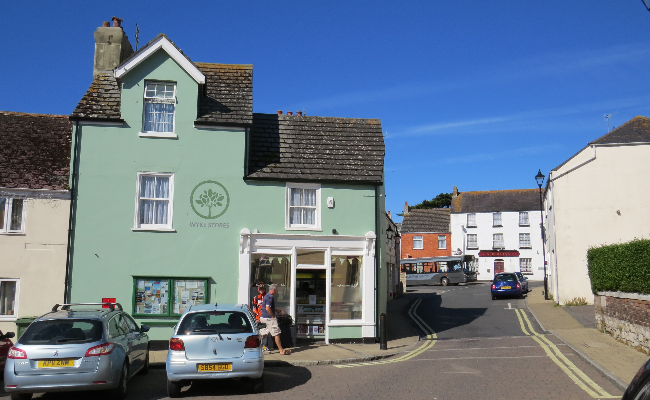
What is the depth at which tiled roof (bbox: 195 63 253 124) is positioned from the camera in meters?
17.8

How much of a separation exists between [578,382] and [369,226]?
8.46 m

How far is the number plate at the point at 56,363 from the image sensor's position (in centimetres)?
929

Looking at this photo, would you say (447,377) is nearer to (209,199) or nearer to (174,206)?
(209,199)

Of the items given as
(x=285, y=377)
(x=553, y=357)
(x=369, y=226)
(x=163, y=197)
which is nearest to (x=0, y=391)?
(x=285, y=377)

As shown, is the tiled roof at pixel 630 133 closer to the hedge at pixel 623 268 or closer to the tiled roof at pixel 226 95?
the hedge at pixel 623 268

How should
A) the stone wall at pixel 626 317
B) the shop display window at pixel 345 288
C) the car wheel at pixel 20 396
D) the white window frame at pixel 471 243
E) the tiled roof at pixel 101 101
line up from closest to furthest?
1. the car wheel at pixel 20 396
2. the stone wall at pixel 626 317
3. the tiled roof at pixel 101 101
4. the shop display window at pixel 345 288
5. the white window frame at pixel 471 243

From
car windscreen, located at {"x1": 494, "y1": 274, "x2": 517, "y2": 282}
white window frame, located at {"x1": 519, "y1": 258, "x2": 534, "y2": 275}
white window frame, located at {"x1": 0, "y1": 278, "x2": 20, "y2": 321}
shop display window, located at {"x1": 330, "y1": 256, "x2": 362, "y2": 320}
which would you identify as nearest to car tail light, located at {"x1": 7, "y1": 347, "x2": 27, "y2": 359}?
white window frame, located at {"x1": 0, "y1": 278, "x2": 20, "y2": 321}

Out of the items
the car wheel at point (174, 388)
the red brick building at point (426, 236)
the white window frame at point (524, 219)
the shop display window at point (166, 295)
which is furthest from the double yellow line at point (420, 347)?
the red brick building at point (426, 236)

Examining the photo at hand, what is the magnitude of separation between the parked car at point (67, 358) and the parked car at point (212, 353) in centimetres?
100

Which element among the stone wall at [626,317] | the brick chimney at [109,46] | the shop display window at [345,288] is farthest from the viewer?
the brick chimney at [109,46]

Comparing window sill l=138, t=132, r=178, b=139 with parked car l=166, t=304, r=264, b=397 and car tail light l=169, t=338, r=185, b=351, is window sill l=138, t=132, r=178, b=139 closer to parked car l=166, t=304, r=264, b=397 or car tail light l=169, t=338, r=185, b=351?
parked car l=166, t=304, r=264, b=397

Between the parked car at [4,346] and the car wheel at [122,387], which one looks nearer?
the car wheel at [122,387]

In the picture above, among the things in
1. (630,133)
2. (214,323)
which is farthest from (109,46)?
(630,133)

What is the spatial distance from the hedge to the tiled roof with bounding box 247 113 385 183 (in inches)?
289
